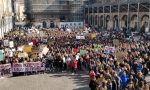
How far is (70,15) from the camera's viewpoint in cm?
9906

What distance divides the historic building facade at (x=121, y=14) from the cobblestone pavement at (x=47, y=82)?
1431 inches

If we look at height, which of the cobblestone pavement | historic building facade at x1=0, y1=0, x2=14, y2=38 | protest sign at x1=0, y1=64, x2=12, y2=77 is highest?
historic building facade at x1=0, y1=0, x2=14, y2=38

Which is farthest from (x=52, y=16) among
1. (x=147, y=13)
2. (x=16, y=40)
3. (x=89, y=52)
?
(x=89, y=52)

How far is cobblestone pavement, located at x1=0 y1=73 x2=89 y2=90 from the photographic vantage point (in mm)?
21422

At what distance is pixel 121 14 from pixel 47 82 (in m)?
50.5

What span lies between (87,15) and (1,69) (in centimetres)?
7525

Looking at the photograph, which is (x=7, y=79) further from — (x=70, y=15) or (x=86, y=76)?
(x=70, y=15)

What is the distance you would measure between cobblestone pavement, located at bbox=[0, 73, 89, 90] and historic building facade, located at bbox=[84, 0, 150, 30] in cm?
3636

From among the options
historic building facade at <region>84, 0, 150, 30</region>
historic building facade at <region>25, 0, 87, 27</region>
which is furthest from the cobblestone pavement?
historic building facade at <region>25, 0, 87, 27</region>

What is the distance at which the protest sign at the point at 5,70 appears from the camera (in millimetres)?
24175

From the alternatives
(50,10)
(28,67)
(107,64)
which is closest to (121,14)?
(50,10)

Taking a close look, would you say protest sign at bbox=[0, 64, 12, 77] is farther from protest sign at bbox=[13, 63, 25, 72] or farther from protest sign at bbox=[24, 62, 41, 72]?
protest sign at bbox=[24, 62, 41, 72]

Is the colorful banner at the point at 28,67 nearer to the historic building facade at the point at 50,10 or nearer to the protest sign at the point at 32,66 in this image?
the protest sign at the point at 32,66

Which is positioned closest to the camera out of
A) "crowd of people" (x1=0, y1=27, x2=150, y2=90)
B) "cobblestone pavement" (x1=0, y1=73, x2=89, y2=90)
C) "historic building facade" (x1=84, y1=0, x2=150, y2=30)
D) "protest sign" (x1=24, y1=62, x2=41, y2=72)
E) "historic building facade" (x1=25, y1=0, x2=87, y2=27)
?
"crowd of people" (x1=0, y1=27, x2=150, y2=90)
